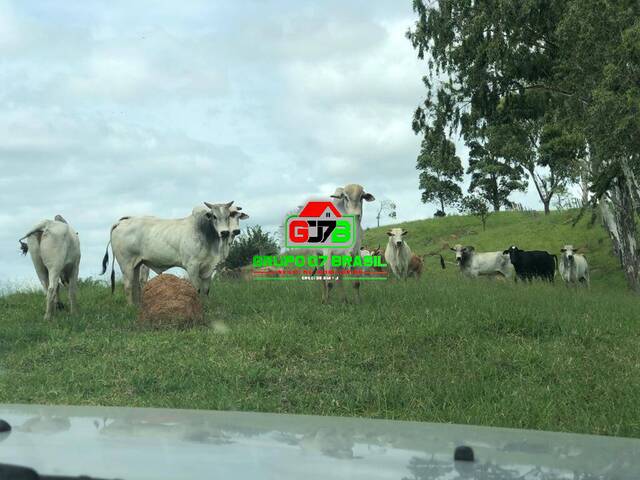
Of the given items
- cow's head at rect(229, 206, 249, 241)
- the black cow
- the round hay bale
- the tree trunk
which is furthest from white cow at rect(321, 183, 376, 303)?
the tree trunk

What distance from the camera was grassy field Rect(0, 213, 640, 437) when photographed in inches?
349

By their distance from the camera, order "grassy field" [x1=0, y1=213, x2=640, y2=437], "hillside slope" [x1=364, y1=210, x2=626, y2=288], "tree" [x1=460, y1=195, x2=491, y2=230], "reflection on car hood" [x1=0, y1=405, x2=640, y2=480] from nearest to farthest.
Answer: "reflection on car hood" [x1=0, y1=405, x2=640, y2=480] → "grassy field" [x1=0, y1=213, x2=640, y2=437] → "hillside slope" [x1=364, y1=210, x2=626, y2=288] → "tree" [x1=460, y1=195, x2=491, y2=230]

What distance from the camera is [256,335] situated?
12195 millimetres

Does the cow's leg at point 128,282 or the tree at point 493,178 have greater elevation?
the tree at point 493,178

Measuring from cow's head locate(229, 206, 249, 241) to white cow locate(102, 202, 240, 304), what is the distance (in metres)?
0.03

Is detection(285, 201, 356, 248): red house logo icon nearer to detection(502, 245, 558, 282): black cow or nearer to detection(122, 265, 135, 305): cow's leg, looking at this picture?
detection(122, 265, 135, 305): cow's leg

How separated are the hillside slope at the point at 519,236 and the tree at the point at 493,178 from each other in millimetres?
2399

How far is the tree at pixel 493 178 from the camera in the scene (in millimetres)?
54625

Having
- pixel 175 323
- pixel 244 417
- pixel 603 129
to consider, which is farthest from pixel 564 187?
pixel 244 417

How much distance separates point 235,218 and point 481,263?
1706cm

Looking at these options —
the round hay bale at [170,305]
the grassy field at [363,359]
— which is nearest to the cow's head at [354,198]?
the grassy field at [363,359]

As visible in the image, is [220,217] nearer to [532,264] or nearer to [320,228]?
[320,228]

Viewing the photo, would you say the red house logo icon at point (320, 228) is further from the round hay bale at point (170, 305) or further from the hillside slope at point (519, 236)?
the hillside slope at point (519, 236)

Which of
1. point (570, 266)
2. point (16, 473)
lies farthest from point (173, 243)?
point (570, 266)
